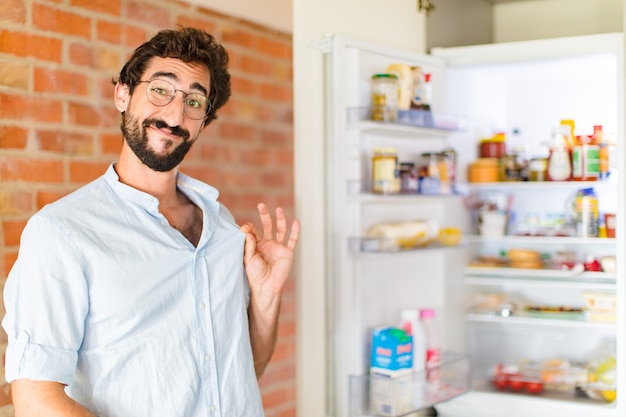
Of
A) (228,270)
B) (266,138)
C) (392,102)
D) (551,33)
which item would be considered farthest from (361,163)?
(551,33)

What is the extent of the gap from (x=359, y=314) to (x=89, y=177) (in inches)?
40.3

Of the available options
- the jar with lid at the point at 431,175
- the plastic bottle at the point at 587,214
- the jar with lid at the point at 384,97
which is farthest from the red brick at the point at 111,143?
the plastic bottle at the point at 587,214

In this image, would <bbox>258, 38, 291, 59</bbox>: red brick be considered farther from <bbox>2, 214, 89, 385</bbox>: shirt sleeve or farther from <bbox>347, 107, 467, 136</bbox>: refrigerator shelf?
<bbox>2, 214, 89, 385</bbox>: shirt sleeve

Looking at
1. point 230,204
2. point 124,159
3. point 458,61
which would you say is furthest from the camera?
point 458,61

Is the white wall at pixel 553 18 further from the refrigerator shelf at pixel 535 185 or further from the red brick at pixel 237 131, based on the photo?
the red brick at pixel 237 131

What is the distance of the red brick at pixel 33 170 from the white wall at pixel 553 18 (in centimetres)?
207

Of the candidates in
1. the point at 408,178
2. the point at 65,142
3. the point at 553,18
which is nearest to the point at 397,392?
the point at 408,178

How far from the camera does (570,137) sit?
286cm

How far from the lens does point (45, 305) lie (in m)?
1.37

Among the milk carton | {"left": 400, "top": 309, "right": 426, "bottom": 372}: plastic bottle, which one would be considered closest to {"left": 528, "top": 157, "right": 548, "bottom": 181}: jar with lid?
{"left": 400, "top": 309, "right": 426, "bottom": 372}: plastic bottle

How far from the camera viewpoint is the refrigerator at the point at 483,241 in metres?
2.38

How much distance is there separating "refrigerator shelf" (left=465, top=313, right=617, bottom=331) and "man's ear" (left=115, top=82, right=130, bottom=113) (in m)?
1.79

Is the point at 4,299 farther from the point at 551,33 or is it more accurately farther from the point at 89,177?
the point at 551,33

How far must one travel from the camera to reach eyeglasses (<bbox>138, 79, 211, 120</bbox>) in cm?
160
